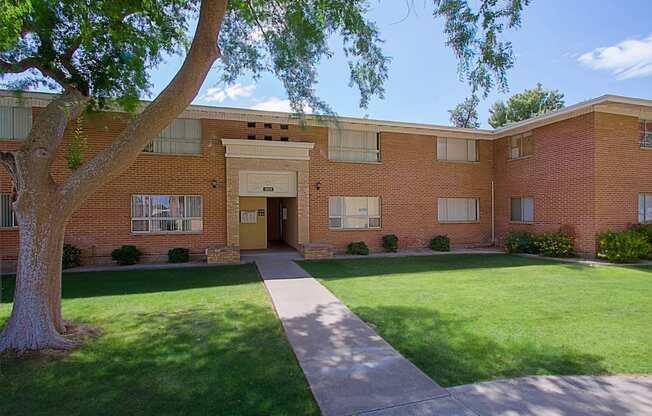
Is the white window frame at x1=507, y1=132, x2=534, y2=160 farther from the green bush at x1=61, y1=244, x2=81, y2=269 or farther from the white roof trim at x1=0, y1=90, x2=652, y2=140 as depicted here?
the green bush at x1=61, y1=244, x2=81, y2=269

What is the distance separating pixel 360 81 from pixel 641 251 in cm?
1139

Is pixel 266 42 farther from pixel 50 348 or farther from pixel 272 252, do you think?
pixel 272 252

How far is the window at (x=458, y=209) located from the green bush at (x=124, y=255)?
12.7 meters

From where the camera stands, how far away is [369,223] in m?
15.8

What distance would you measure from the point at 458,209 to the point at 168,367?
1551cm

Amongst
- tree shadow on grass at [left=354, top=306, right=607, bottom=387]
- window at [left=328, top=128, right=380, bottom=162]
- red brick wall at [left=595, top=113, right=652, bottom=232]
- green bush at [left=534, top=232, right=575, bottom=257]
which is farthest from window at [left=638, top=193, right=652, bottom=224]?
tree shadow on grass at [left=354, top=306, right=607, bottom=387]

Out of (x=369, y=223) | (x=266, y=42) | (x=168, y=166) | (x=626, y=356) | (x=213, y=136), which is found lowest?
(x=626, y=356)

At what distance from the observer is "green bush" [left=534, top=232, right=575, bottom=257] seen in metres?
13.6

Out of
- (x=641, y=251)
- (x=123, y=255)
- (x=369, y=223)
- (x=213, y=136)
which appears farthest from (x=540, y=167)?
(x=123, y=255)

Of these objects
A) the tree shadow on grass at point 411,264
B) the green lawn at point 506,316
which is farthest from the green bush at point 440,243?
the green lawn at point 506,316

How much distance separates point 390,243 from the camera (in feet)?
50.9

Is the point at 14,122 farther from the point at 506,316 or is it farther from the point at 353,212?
the point at 506,316

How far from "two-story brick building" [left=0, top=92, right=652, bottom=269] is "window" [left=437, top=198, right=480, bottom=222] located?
2.6 inches

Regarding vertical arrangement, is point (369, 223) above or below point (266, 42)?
below
